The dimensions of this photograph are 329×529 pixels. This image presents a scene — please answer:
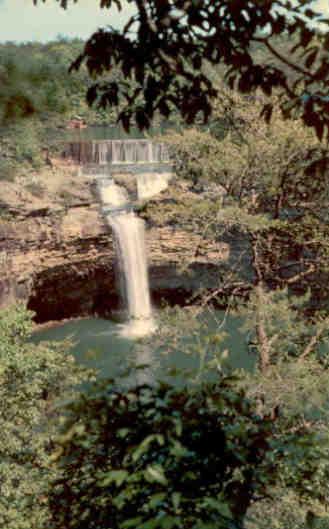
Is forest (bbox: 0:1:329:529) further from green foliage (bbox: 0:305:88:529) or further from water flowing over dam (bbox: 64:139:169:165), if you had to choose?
water flowing over dam (bbox: 64:139:169:165)

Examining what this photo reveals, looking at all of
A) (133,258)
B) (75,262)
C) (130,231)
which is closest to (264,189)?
(130,231)

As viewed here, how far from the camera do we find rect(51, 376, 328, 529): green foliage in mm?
2318

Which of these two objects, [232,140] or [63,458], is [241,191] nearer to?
[232,140]

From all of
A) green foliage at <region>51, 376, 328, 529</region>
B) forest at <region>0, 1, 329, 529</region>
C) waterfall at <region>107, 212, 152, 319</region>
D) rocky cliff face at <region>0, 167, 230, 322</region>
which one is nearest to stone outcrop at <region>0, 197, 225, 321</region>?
rocky cliff face at <region>0, 167, 230, 322</region>

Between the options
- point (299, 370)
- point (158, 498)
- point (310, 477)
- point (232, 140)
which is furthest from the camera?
point (232, 140)

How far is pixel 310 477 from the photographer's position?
291cm

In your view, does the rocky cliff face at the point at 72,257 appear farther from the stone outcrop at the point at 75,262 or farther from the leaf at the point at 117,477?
the leaf at the point at 117,477

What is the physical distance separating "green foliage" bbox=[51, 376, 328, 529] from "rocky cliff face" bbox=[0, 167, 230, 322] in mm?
13783

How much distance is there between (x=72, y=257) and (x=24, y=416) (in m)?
11.8

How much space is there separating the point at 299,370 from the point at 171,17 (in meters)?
7.17

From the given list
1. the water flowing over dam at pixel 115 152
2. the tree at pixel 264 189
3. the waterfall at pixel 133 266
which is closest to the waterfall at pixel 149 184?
the waterfall at pixel 133 266

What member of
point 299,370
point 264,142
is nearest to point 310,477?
point 299,370

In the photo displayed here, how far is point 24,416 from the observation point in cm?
779

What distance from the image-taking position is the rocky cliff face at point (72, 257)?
58.5 feet
